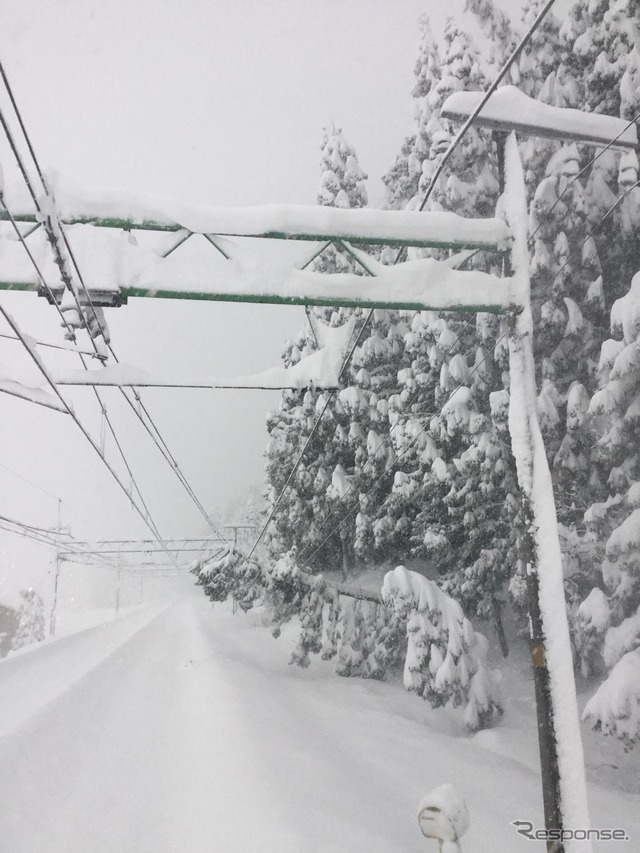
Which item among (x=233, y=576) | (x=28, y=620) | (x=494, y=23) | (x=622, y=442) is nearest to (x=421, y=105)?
(x=494, y=23)

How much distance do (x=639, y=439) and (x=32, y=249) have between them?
28.8 ft

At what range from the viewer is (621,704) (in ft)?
22.5

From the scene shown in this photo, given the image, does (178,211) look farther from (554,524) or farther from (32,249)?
(554,524)

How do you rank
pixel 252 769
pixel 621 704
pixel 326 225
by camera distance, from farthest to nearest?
pixel 252 769 < pixel 621 704 < pixel 326 225

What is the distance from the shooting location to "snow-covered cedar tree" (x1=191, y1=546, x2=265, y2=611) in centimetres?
1642

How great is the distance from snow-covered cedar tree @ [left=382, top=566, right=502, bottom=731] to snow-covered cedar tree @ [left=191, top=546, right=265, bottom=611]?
706 cm

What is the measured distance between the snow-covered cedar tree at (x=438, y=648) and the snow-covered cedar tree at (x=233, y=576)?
7059mm

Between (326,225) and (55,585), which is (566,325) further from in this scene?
(55,585)

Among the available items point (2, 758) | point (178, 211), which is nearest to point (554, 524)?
point (178, 211)

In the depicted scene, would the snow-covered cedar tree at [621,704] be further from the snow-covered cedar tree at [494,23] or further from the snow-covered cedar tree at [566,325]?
the snow-covered cedar tree at [494,23]

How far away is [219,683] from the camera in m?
13.1

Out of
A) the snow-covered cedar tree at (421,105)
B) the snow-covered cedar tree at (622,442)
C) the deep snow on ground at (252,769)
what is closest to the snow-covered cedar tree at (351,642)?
the deep snow on ground at (252,769)

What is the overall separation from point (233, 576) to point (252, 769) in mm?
9371

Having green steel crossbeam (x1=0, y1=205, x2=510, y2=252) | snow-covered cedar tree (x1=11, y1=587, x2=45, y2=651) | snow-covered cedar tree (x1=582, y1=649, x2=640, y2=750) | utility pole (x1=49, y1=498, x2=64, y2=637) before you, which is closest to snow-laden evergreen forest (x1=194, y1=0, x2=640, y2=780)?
snow-covered cedar tree (x1=582, y1=649, x2=640, y2=750)
